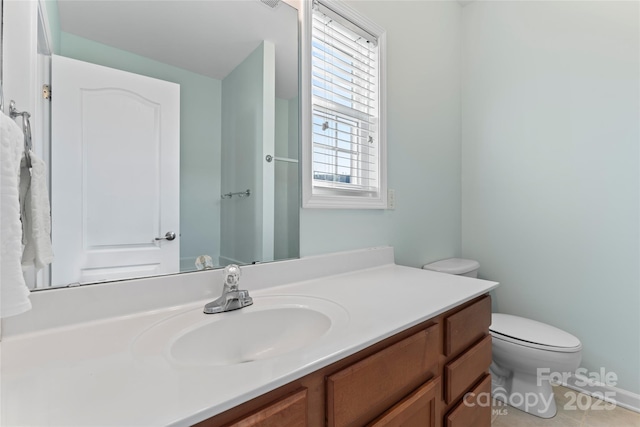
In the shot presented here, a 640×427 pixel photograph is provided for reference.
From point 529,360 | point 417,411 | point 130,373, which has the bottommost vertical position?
point 529,360

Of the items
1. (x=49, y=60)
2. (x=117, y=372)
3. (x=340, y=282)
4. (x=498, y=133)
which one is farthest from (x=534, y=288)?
(x=49, y=60)

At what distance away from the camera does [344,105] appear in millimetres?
1444

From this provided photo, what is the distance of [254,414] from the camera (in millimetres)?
501

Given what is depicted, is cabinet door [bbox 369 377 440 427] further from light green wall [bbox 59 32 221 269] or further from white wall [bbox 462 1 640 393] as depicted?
white wall [bbox 462 1 640 393]

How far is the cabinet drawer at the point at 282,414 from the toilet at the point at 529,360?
142 cm

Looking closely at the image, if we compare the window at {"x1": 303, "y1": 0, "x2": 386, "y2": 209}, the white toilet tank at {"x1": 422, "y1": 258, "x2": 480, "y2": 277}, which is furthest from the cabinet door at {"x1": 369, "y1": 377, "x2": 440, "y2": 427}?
the white toilet tank at {"x1": 422, "y1": 258, "x2": 480, "y2": 277}

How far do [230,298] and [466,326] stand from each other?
81 cm

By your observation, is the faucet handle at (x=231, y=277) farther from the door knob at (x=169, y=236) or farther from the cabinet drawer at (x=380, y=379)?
the cabinet drawer at (x=380, y=379)

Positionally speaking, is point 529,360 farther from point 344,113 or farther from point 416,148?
point 344,113

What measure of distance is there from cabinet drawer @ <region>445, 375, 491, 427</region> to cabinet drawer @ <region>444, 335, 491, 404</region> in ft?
0.11

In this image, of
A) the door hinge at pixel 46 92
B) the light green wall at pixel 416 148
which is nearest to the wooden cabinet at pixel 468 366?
the light green wall at pixel 416 148

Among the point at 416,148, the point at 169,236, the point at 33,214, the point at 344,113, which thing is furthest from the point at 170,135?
the point at 416,148

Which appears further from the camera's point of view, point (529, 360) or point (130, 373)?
point (529, 360)

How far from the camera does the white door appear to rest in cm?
79
